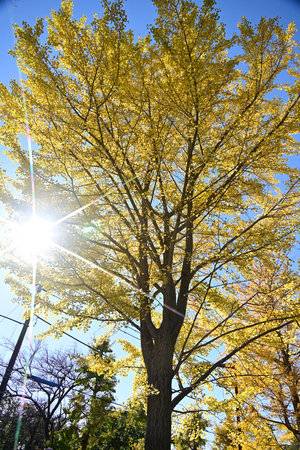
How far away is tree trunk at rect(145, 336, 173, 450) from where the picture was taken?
310 centimetres

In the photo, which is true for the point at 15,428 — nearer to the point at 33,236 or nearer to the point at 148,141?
the point at 33,236

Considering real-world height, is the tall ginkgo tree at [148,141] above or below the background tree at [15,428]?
above

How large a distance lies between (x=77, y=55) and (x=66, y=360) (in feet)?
40.8

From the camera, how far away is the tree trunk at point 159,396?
310 cm

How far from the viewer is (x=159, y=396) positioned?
11.0ft

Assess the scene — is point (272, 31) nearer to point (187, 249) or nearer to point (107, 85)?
point (107, 85)

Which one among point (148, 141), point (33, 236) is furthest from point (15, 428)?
point (148, 141)

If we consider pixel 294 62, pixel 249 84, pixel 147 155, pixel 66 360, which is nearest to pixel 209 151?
pixel 147 155

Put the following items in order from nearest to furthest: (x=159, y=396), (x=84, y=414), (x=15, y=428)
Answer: (x=159, y=396)
(x=84, y=414)
(x=15, y=428)

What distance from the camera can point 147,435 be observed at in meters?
3.14

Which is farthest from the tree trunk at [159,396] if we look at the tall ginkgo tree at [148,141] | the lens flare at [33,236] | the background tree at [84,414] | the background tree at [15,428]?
the background tree at [15,428]

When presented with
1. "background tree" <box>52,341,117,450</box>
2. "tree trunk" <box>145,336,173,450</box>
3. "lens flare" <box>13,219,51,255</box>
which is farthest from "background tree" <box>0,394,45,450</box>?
"lens flare" <box>13,219,51,255</box>

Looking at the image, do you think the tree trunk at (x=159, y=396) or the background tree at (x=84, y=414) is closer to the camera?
the tree trunk at (x=159, y=396)

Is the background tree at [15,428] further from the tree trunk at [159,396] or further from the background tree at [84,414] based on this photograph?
the tree trunk at [159,396]
